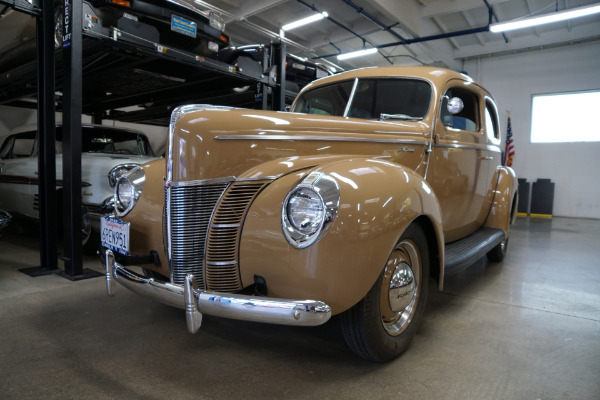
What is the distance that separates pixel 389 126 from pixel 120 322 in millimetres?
2053

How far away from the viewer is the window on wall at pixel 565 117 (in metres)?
10.1

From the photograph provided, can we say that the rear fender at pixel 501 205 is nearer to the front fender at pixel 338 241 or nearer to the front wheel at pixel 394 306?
the front wheel at pixel 394 306

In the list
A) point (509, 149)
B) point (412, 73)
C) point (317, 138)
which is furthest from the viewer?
point (509, 149)

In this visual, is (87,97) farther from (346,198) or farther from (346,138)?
(346,198)

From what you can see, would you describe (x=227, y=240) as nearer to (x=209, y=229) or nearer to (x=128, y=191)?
(x=209, y=229)

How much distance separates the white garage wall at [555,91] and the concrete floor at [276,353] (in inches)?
356

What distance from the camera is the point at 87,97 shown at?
6.31 metres

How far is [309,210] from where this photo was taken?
5.00 ft

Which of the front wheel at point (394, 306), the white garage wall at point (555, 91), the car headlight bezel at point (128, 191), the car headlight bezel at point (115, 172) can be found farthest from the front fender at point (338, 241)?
the white garage wall at point (555, 91)

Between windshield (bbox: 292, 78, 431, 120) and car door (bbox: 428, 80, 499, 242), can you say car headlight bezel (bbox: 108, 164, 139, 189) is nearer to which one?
windshield (bbox: 292, 78, 431, 120)

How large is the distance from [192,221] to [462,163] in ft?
7.34

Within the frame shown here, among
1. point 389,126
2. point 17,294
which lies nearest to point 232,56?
point 389,126

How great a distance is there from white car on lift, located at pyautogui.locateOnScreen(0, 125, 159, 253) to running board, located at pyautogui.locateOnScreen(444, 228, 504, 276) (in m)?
2.82

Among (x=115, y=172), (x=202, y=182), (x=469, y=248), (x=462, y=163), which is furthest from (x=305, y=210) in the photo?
(x=115, y=172)
